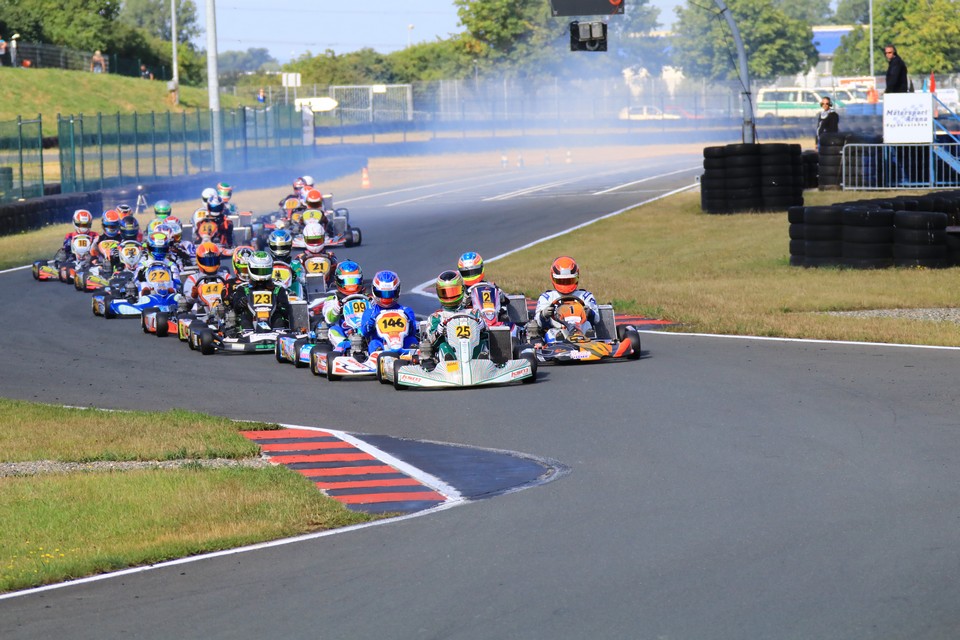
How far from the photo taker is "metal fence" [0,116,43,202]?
3322 centimetres

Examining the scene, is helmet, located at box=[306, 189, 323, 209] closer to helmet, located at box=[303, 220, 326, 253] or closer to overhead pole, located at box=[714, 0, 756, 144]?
helmet, located at box=[303, 220, 326, 253]

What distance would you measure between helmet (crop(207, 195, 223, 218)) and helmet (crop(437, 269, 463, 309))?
11073mm

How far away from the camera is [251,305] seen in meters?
16.7

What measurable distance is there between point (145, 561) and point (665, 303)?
39.8 ft

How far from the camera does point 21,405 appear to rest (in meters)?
12.8

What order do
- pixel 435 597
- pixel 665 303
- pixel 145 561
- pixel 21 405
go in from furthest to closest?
1. pixel 665 303
2. pixel 21 405
3. pixel 145 561
4. pixel 435 597

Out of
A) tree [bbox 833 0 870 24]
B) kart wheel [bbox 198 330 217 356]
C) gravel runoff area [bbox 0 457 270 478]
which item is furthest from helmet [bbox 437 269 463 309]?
tree [bbox 833 0 870 24]

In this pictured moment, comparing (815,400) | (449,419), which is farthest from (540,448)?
(815,400)

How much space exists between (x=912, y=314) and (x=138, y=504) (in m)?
11.2

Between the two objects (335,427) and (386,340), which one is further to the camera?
(386,340)

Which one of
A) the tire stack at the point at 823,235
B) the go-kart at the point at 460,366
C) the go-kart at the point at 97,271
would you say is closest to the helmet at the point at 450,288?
the go-kart at the point at 460,366

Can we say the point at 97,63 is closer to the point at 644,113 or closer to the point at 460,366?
the point at 644,113

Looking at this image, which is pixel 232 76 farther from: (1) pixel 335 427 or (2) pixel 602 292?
(1) pixel 335 427

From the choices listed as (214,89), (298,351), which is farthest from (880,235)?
(214,89)
